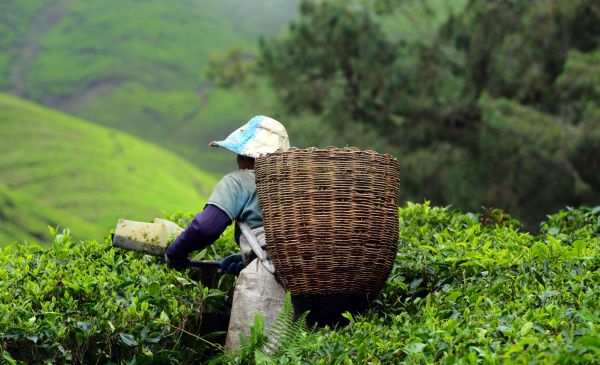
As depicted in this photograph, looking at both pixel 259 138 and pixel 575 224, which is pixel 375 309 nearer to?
pixel 259 138

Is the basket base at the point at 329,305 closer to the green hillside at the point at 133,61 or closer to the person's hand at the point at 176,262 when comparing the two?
the person's hand at the point at 176,262

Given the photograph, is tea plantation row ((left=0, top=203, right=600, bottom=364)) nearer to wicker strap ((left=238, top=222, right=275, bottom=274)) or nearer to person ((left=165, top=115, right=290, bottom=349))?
person ((left=165, top=115, right=290, bottom=349))

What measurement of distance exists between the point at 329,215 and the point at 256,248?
22.0 inches

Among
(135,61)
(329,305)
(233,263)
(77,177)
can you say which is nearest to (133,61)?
(135,61)

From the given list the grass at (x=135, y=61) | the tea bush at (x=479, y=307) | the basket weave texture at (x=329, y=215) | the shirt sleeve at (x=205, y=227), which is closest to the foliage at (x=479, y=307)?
the tea bush at (x=479, y=307)

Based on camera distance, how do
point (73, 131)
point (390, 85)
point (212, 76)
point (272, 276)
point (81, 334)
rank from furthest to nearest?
point (73, 131) < point (212, 76) < point (390, 85) < point (272, 276) < point (81, 334)

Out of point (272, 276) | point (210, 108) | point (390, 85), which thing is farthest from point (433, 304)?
point (210, 108)

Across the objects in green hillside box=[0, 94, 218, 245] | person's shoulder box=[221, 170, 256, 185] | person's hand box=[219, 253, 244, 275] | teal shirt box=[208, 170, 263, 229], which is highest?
person's shoulder box=[221, 170, 256, 185]

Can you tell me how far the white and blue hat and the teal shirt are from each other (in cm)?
12

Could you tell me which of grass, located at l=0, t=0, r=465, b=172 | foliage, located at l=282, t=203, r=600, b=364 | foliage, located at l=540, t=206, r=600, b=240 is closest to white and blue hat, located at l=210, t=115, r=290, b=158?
foliage, located at l=282, t=203, r=600, b=364

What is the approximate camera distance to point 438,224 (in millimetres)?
5957

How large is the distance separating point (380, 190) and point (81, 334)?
1.51m

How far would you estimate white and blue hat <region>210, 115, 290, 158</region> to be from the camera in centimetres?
468

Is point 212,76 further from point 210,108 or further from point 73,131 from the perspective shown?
point 210,108
